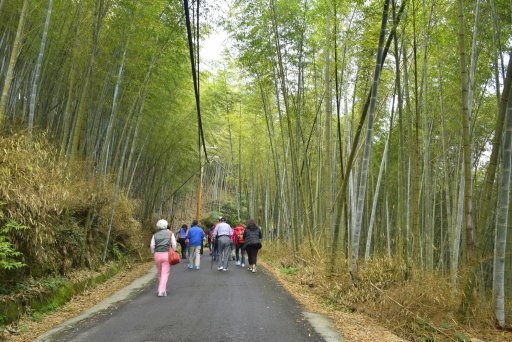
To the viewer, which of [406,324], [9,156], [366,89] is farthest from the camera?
[366,89]

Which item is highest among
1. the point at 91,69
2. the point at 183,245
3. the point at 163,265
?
the point at 91,69

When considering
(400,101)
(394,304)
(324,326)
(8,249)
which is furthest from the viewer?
(400,101)

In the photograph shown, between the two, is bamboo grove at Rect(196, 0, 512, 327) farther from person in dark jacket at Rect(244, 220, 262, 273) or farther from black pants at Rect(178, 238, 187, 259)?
black pants at Rect(178, 238, 187, 259)

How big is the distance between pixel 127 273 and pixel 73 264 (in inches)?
77.3

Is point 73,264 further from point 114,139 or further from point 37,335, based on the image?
point 114,139

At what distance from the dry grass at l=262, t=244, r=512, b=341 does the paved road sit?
1.60 ft

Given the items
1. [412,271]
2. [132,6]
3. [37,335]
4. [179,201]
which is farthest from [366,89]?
[179,201]

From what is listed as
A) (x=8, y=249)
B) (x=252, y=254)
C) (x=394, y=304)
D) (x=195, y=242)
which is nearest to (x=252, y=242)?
(x=252, y=254)

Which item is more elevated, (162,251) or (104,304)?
(162,251)

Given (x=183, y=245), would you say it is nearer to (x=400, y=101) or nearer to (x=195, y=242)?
(x=195, y=242)

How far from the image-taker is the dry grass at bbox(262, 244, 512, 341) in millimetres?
4004

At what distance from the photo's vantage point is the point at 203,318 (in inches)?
167

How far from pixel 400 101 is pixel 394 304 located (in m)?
2.58

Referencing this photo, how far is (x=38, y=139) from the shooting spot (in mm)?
6062
